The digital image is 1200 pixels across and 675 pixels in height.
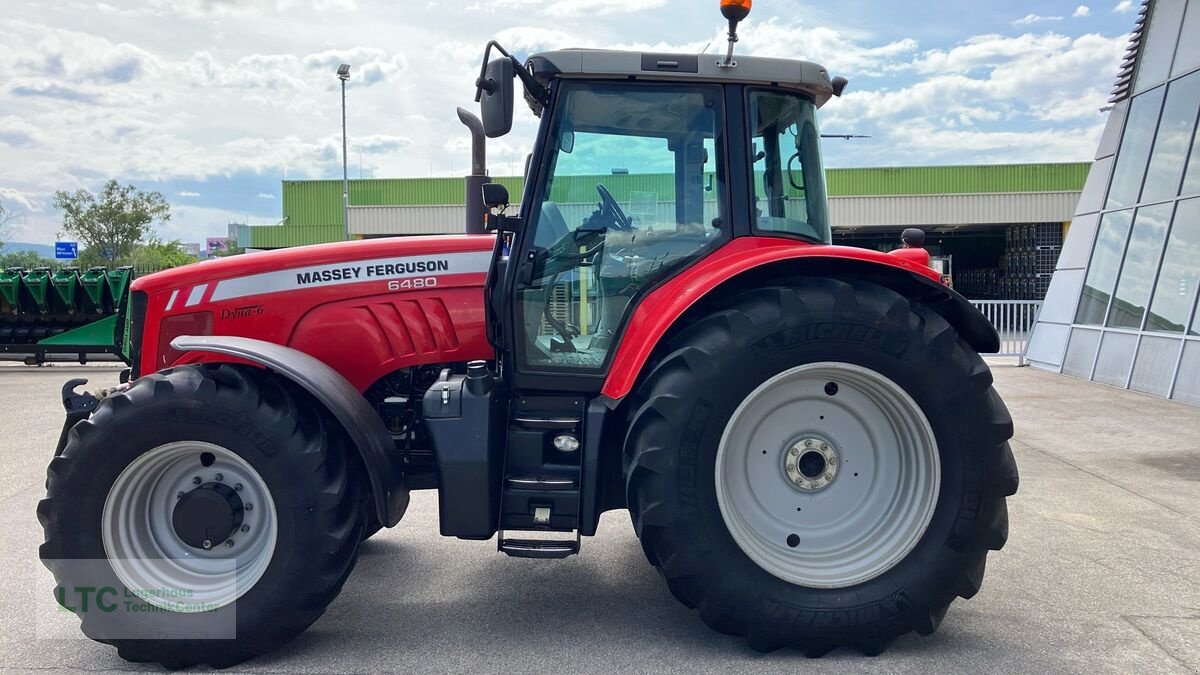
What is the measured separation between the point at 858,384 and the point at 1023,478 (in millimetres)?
3965

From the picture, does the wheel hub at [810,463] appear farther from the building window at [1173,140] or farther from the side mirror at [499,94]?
the building window at [1173,140]

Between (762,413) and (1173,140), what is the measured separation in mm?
10784

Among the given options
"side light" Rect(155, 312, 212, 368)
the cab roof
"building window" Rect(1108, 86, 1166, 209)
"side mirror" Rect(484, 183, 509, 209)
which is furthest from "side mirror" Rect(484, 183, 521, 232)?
"building window" Rect(1108, 86, 1166, 209)

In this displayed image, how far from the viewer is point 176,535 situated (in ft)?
11.2

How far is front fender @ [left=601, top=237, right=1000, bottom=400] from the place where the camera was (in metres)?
3.27

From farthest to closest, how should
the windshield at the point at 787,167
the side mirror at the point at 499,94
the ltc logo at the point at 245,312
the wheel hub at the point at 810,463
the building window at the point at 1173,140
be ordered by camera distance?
the building window at the point at 1173,140 < the ltc logo at the point at 245,312 < the windshield at the point at 787,167 < the wheel hub at the point at 810,463 < the side mirror at the point at 499,94

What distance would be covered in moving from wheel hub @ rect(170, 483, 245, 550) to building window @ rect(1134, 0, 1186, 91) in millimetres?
13114

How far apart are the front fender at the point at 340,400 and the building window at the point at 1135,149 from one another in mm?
12124

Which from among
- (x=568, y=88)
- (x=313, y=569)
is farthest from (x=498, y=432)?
(x=568, y=88)

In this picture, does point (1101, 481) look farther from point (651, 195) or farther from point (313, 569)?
point (313, 569)

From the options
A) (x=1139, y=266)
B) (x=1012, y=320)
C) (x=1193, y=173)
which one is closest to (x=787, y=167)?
(x=1193, y=173)

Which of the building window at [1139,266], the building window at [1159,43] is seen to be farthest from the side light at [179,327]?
the building window at [1159,43]

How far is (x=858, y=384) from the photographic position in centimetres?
339

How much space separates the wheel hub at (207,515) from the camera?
330cm
